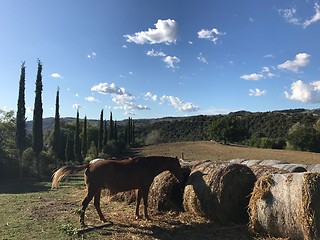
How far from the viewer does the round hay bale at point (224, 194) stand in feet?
25.5

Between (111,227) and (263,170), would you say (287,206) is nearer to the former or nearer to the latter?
(263,170)

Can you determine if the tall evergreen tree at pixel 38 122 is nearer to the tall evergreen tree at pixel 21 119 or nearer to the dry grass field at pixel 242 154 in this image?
the tall evergreen tree at pixel 21 119

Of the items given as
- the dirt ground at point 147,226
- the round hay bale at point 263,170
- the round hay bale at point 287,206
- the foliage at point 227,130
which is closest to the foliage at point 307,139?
the foliage at point 227,130

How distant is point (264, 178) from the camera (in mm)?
7055

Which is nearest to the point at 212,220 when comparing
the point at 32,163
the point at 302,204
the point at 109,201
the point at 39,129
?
the point at 302,204

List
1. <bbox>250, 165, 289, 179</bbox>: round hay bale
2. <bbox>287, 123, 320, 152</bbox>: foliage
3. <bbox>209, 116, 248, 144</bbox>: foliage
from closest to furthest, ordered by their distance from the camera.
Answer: <bbox>250, 165, 289, 179</bbox>: round hay bale, <bbox>287, 123, 320, 152</bbox>: foliage, <bbox>209, 116, 248, 144</bbox>: foliage

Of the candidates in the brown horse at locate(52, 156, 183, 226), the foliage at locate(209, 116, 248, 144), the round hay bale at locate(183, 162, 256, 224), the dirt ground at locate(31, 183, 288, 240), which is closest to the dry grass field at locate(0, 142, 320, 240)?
the dirt ground at locate(31, 183, 288, 240)

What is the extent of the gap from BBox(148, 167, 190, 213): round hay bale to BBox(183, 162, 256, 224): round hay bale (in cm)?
95

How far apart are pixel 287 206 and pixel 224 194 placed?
1700 millimetres

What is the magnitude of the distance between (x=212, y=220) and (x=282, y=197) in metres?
2.14

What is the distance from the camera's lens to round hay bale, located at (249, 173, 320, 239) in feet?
19.6

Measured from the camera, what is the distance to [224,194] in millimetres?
7758

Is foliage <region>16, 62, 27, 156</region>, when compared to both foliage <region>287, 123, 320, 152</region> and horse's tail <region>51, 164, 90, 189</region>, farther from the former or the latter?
foliage <region>287, 123, 320, 152</region>

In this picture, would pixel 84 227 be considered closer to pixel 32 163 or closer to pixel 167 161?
pixel 167 161
